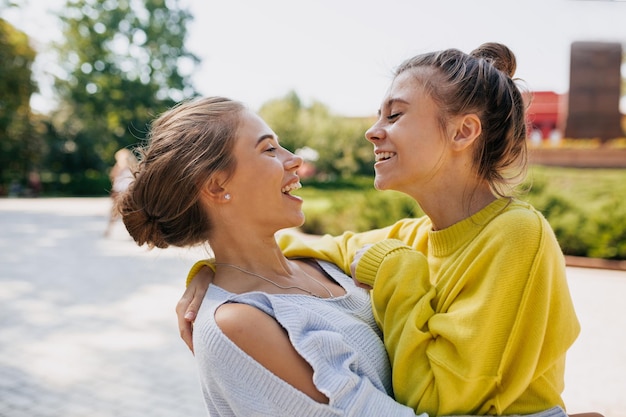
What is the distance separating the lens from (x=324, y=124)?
3416cm

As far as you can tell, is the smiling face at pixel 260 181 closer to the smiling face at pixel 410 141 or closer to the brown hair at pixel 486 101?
the smiling face at pixel 410 141

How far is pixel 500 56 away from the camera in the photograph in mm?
2059

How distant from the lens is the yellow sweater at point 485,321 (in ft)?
5.10

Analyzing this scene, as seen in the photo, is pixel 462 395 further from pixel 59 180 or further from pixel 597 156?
pixel 59 180

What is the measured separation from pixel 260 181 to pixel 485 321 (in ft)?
2.84

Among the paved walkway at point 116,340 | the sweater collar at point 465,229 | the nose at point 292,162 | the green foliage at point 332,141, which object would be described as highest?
the nose at point 292,162

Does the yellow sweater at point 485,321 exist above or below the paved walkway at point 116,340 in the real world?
above

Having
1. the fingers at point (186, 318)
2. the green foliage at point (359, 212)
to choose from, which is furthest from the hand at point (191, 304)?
the green foliage at point (359, 212)

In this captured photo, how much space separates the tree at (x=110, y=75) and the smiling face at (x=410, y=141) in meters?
31.9

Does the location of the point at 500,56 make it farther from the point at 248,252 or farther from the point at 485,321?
the point at 248,252

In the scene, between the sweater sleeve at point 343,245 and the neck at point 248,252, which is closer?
the neck at point 248,252

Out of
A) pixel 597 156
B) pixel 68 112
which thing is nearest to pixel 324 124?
pixel 68 112

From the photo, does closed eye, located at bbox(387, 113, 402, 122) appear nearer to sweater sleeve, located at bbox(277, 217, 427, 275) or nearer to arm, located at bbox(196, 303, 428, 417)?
sweater sleeve, located at bbox(277, 217, 427, 275)

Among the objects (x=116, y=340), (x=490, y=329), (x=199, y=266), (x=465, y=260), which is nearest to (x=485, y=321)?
(x=490, y=329)
